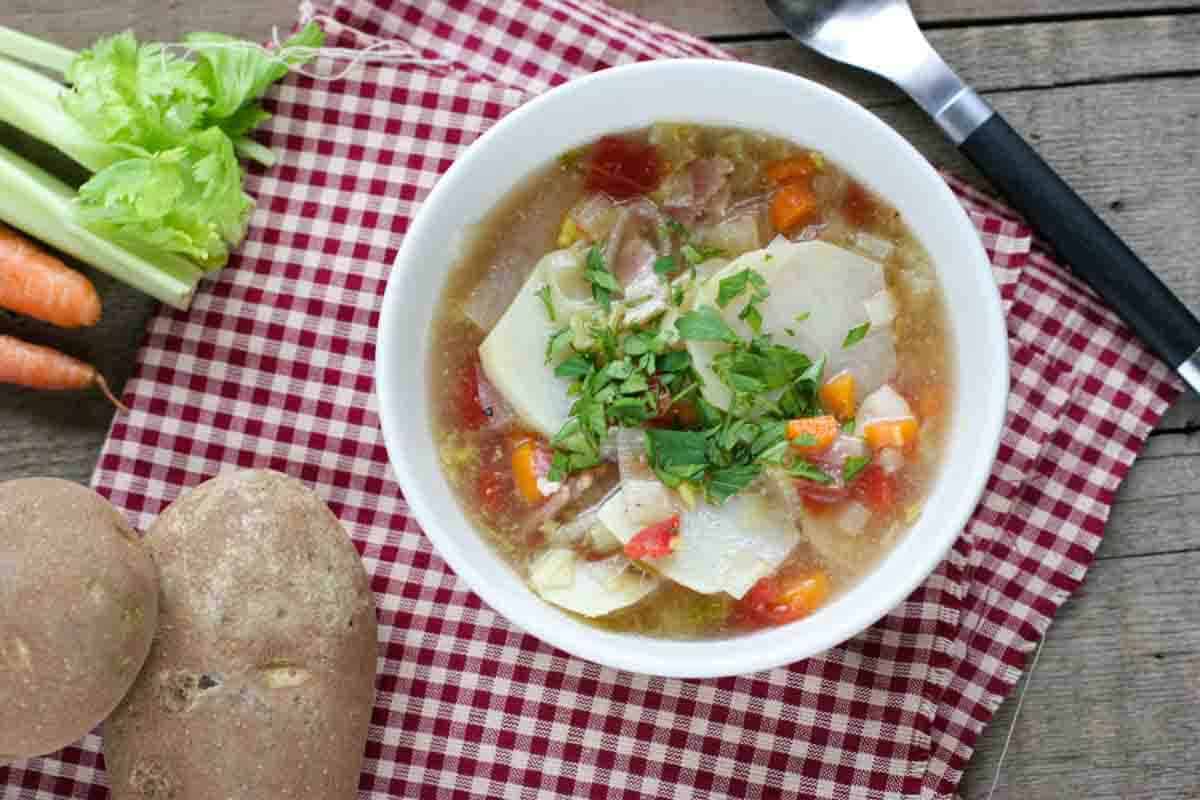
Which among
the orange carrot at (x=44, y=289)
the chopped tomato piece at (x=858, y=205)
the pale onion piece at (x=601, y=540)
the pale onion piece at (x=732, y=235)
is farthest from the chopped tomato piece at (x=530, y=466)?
the orange carrot at (x=44, y=289)

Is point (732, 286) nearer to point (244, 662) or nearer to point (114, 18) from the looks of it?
point (244, 662)

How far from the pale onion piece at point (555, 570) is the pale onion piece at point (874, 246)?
0.74 metres

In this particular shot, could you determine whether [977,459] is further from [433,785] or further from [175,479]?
[175,479]

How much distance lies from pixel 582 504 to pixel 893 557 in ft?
1.80

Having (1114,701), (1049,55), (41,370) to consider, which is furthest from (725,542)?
(41,370)

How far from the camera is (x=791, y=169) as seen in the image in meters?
2.32

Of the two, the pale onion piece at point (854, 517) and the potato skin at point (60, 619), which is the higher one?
the potato skin at point (60, 619)

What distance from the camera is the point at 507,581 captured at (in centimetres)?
231

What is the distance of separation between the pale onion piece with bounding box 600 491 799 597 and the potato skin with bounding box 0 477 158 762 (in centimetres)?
87

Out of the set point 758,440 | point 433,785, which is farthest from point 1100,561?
point 433,785

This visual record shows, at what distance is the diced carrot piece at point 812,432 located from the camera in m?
2.20

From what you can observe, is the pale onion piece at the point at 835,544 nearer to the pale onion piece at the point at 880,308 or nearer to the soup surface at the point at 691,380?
the soup surface at the point at 691,380

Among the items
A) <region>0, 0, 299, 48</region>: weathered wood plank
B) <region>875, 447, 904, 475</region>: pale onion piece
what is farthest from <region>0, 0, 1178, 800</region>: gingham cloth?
<region>875, 447, 904, 475</region>: pale onion piece

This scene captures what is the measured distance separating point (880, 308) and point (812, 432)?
254 millimetres
